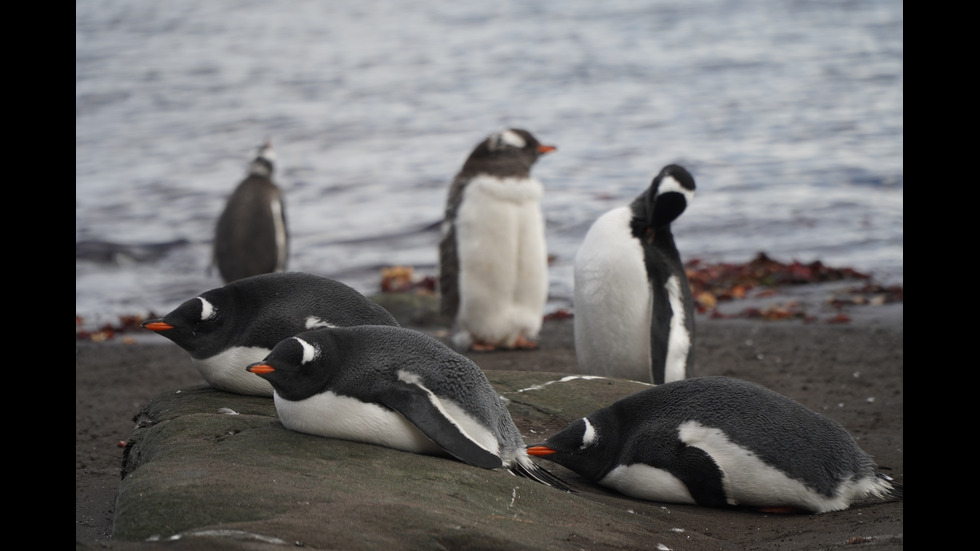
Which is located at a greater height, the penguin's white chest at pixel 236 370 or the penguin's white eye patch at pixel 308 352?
the penguin's white eye patch at pixel 308 352

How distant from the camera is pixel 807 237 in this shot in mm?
12508

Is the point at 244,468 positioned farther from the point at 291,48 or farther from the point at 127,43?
the point at 127,43

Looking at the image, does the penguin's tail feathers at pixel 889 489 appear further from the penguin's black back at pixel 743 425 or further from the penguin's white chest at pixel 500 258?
the penguin's white chest at pixel 500 258

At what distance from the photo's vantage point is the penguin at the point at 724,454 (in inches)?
150

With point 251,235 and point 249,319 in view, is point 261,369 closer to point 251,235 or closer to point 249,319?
point 249,319

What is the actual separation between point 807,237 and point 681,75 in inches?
516

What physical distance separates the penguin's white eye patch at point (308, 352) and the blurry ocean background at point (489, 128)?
6227 mm

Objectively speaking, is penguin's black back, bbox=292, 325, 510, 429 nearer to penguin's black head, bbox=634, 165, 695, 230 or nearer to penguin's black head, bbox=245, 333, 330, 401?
penguin's black head, bbox=245, 333, 330, 401

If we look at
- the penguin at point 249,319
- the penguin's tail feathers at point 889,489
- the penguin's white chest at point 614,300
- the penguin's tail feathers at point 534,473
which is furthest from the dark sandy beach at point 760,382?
the penguin's white chest at point 614,300

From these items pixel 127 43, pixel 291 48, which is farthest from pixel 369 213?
pixel 127 43

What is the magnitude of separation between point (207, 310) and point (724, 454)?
6.35 ft

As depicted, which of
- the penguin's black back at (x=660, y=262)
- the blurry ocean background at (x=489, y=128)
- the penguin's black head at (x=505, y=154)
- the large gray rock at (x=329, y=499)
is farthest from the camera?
the blurry ocean background at (x=489, y=128)

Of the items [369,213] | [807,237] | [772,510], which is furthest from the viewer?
[369,213]

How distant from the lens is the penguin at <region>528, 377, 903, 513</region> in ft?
12.5
